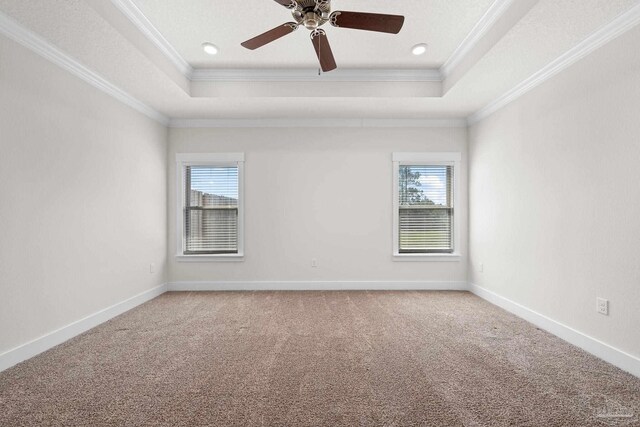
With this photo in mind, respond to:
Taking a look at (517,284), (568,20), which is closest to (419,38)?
(568,20)

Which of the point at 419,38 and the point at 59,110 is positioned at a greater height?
the point at 419,38

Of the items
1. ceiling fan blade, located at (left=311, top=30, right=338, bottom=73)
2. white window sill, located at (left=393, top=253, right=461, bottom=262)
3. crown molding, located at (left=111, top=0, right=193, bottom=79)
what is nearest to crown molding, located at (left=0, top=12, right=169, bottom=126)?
crown molding, located at (left=111, top=0, right=193, bottom=79)

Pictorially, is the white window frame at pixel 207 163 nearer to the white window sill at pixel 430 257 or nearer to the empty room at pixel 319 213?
the empty room at pixel 319 213

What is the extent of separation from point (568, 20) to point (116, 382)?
13.7 feet

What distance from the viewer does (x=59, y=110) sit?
291cm

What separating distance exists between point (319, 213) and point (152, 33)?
298 cm

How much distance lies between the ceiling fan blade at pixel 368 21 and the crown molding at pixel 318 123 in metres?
2.65

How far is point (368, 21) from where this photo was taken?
7.06ft

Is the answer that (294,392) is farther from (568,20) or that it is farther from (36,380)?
(568,20)

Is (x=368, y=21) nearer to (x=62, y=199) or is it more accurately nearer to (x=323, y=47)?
(x=323, y=47)

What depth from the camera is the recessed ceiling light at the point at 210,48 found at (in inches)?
132

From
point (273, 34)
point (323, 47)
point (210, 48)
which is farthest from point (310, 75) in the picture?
point (273, 34)
